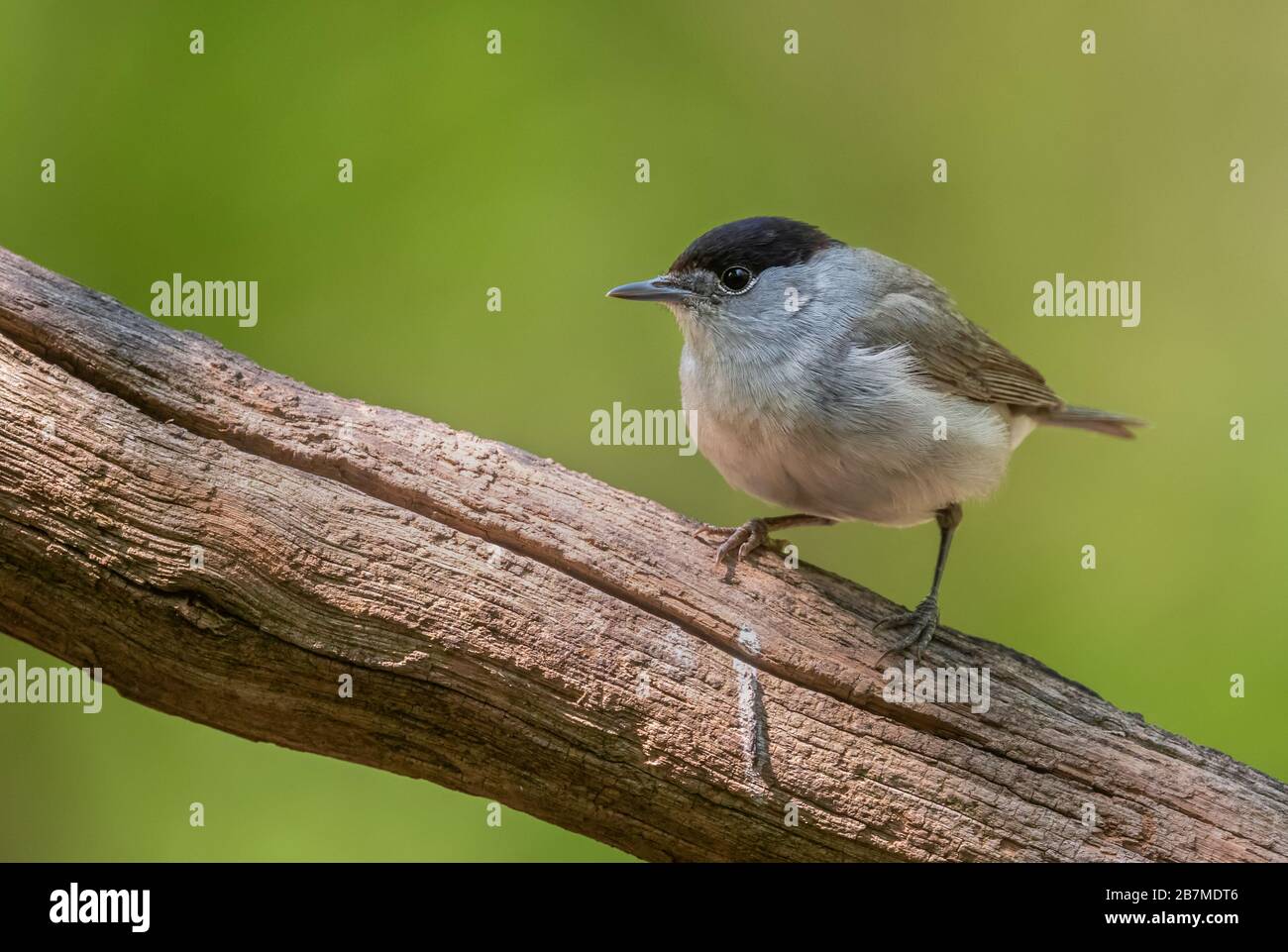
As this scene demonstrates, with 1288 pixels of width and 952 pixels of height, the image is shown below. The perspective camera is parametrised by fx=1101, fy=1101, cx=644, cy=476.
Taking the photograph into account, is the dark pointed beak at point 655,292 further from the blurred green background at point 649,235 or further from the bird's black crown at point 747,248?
the blurred green background at point 649,235

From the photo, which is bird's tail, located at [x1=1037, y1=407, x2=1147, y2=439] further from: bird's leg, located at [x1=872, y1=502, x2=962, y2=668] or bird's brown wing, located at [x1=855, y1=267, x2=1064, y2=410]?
bird's leg, located at [x1=872, y1=502, x2=962, y2=668]

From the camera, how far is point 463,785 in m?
2.85

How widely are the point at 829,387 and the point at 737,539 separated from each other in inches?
21.3

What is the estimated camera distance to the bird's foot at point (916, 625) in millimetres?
3064

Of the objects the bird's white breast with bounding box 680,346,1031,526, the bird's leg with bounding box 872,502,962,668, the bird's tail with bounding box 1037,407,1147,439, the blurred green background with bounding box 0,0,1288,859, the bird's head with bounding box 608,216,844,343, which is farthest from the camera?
the blurred green background with bounding box 0,0,1288,859

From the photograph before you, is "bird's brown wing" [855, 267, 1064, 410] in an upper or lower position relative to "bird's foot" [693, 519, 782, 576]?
upper

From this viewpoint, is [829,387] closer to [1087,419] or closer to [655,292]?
[655,292]

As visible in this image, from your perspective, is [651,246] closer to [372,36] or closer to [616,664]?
[372,36]

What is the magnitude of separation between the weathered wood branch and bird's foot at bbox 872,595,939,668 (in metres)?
0.08

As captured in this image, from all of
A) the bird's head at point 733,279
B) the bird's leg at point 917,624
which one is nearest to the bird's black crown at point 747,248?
the bird's head at point 733,279

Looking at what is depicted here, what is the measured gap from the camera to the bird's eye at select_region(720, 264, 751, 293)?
360cm

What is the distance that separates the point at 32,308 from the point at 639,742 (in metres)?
1.92

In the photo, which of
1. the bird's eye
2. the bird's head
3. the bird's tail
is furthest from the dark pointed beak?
the bird's tail

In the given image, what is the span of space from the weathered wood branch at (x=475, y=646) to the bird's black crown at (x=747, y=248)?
3.45 feet
